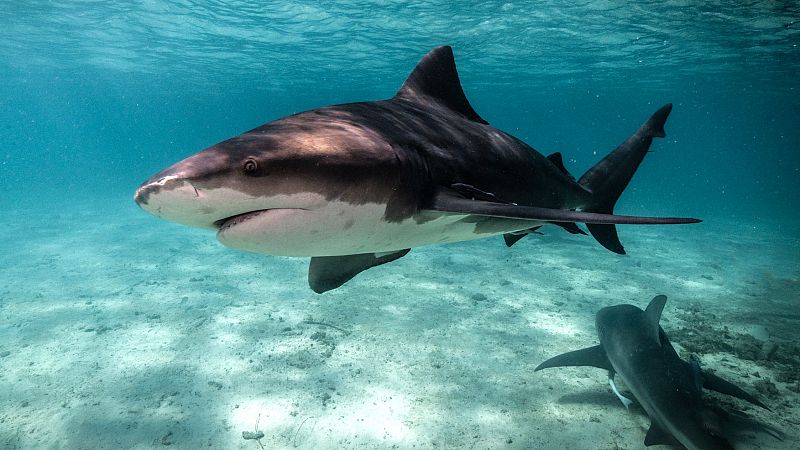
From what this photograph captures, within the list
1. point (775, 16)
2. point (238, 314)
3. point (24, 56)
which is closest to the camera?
point (238, 314)

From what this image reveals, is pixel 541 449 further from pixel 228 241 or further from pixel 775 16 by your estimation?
pixel 775 16

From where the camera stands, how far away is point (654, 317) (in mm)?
5156

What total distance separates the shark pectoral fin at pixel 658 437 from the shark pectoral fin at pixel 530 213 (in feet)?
10.5

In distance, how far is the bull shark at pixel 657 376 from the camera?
3.86 metres

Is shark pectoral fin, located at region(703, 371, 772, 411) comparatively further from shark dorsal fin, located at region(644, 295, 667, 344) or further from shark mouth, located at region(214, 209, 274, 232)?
shark mouth, located at region(214, 209, 274, 232)

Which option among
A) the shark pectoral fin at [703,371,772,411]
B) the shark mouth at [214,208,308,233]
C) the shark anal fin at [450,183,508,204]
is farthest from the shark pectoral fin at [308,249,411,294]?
the shark pectoral fin at [703,371,772,411]

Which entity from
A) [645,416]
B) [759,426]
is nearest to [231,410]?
[645,416]

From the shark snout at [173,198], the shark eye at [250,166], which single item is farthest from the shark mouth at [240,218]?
the shark eye at [250,166]

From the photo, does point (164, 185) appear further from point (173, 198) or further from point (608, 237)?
point (608, 237)

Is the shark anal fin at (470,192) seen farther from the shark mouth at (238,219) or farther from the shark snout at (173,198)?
the shark snout at (173,198)

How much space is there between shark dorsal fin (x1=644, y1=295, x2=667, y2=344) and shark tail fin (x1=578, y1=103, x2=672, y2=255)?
1.32 meters

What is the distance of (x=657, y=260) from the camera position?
15086 mm

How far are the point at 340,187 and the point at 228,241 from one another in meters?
0.57

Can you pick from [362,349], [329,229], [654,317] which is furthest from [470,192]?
[362,349]
